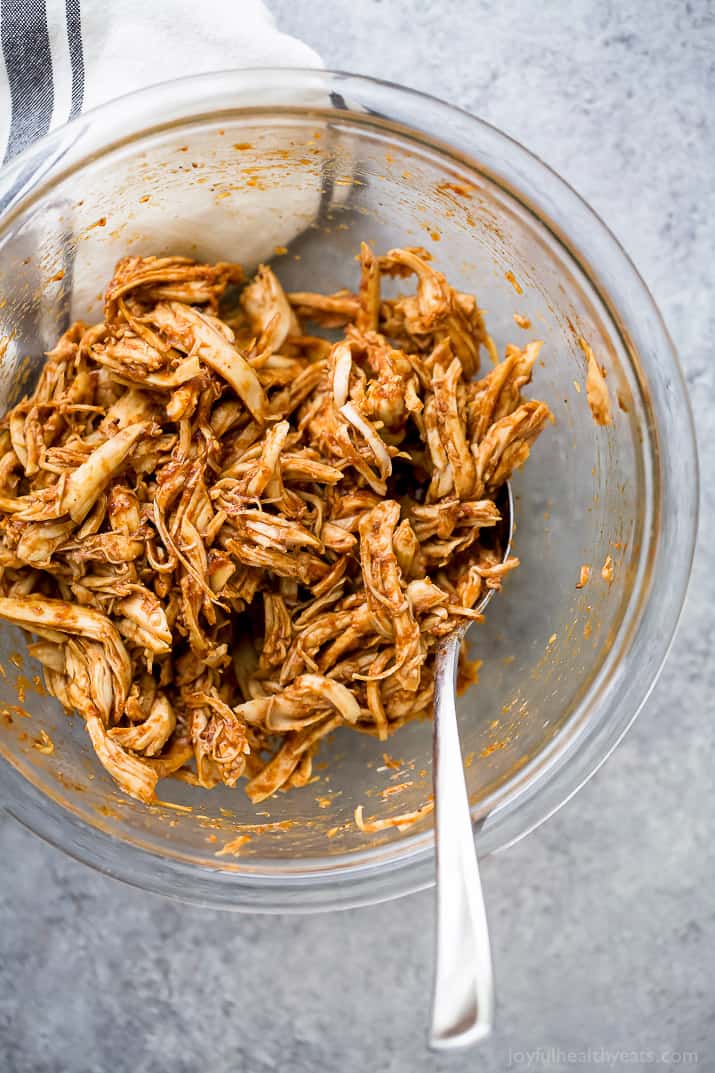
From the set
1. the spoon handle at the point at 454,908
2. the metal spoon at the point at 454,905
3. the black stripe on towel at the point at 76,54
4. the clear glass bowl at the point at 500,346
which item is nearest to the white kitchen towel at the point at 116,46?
the black stripe on towel at the point at 76,54

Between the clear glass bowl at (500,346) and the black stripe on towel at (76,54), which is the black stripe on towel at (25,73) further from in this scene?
the clear glass bowl at (500,346)

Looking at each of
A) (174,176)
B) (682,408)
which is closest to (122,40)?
(174,176)

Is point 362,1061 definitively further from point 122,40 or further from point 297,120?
point 122,40

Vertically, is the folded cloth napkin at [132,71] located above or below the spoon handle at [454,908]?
above

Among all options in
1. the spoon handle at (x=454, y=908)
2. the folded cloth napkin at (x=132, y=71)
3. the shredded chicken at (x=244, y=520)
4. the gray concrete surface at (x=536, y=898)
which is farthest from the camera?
the gray concrete surface at (x=536, y=898)

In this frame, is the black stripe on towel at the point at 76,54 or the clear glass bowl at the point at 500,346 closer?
the clear glass bowl at the point at 500,346

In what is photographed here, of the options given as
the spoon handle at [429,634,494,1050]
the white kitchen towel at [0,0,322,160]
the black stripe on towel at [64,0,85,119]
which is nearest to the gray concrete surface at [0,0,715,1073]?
the white kitchen towel at [0,0,322,160]

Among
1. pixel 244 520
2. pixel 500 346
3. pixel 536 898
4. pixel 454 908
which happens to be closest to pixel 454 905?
pixel 454 908
